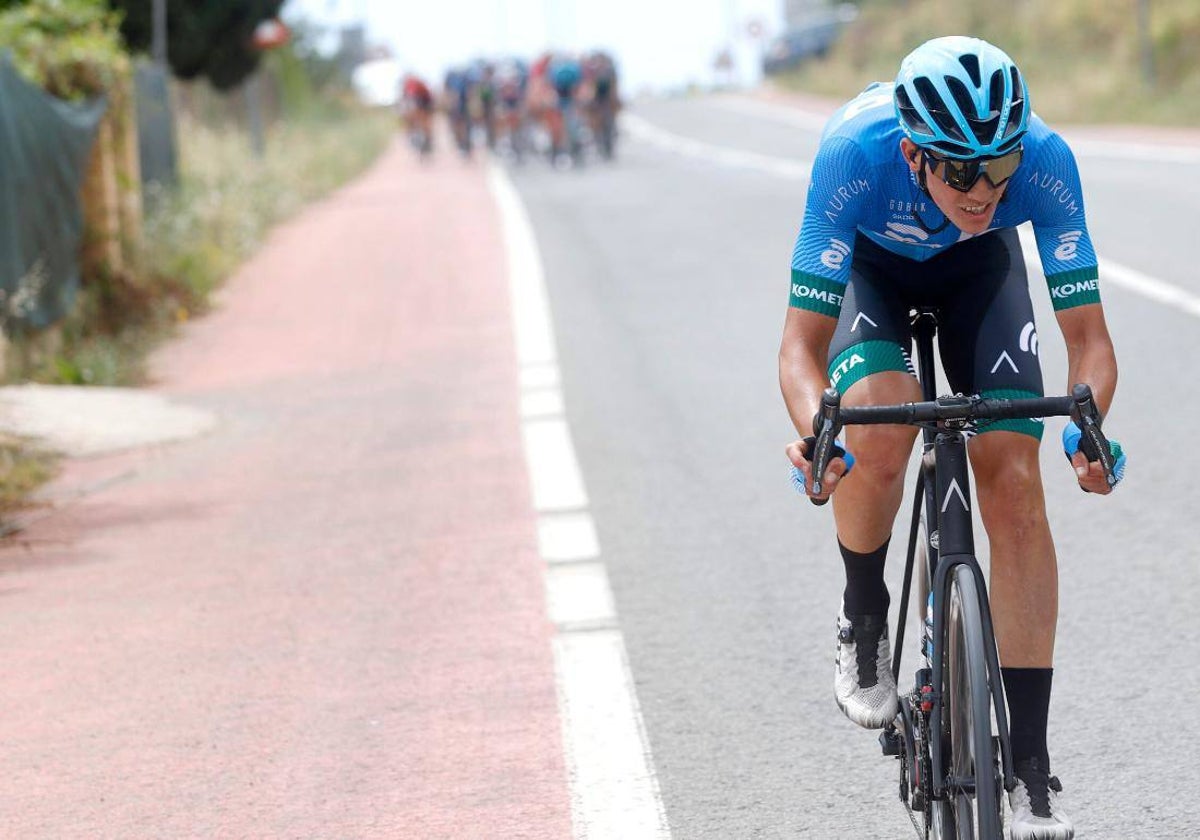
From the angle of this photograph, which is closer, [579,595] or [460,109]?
[579,595]

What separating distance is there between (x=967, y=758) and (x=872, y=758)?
126 centimetres

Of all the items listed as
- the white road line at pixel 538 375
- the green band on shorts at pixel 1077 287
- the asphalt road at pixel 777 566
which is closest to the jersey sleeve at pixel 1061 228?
the green band on shorts at pixel 1077 287

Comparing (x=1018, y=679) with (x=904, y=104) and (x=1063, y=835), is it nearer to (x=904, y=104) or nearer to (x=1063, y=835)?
(x=1063, y=835)

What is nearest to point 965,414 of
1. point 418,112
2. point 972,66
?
point 972,66

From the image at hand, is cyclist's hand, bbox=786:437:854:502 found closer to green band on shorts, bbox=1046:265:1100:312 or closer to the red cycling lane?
green band on shorts, bbox=1046:265:1100:312

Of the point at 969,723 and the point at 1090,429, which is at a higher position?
the point at 1090,429

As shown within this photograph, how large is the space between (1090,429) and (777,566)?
3.48m

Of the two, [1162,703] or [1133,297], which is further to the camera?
[1133,297]

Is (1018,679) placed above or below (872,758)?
above

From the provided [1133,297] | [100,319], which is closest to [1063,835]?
[1133,297]

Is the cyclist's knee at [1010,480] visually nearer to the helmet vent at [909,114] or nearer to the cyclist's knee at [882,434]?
the cyclist's knee at [882,434]

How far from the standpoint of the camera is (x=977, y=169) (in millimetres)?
3949

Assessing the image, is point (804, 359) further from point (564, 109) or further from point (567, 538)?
point (564, 109)

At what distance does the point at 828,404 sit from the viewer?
12.5 feet
